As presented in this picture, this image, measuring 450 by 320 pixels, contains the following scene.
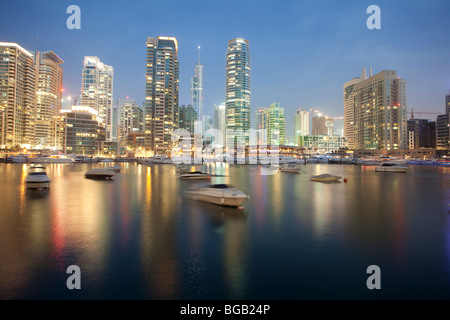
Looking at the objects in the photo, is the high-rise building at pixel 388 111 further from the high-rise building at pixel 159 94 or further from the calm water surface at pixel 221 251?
the calm water surface at pixel 221 251

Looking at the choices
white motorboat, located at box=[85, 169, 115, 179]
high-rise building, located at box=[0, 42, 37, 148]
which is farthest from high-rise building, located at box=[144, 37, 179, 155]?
white motorboat, located at box=[85, 169, 115, 179]

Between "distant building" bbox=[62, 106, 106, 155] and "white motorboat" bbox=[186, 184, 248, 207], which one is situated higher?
"distant building" bbox=[62, 106, 106, 155]

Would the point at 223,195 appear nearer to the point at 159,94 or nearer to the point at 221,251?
the point at 221,251

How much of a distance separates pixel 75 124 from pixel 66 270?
174m

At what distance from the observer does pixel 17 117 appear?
610 ft

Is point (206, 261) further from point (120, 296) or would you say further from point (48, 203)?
point (48, 203)

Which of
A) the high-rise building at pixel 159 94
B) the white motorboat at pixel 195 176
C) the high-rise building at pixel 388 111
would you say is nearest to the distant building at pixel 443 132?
the high-rise building at pixel 388 111

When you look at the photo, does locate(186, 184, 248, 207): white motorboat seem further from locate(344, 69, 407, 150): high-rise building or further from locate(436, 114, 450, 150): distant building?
locate(436, 114, 450, 150): distant building

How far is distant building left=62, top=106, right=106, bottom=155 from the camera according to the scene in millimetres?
154500

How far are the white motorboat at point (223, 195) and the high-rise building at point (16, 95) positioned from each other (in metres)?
199

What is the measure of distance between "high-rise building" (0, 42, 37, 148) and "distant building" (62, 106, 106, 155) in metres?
46.1

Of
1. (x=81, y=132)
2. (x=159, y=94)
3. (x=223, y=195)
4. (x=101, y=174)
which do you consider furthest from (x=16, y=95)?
(x=223, y=195)
